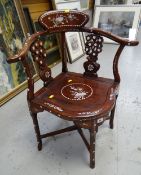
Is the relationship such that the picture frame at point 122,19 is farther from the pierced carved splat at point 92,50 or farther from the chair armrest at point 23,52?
the chair armrest at point 23,52

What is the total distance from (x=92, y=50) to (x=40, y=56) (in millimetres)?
365

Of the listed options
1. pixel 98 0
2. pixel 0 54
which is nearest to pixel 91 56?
pixel 0 54

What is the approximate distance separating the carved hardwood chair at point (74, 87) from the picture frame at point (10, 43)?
0.72 metres

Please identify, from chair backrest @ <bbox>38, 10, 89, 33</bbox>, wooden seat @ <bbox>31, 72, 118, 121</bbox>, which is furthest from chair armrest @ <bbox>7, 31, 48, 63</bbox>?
wooden seat @ <bbox>31, 72, 118, 121</bbox>

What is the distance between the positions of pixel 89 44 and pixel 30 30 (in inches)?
45.7

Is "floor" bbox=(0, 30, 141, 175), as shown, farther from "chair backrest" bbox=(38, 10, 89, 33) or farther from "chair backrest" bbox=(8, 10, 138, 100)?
"chair backrest" bbox=(38, 10, 89, 33)

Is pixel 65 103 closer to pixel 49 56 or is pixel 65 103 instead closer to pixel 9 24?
pixel 9 24

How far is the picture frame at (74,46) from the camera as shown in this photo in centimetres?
272

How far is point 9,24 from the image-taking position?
1.98 m

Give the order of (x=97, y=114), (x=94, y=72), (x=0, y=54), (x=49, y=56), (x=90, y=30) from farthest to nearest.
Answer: (x=49, y=56) → (x=0, y=54) → (x=94, y=72) → (x=90, y=30) → (x=97, y=114)

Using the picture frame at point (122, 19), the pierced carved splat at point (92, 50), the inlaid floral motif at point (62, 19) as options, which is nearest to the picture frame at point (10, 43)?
the inlaid floral motif at point (62, 19)

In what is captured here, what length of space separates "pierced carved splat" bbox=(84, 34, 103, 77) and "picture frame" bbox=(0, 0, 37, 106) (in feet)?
2.99

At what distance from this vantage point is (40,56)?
1.27 m

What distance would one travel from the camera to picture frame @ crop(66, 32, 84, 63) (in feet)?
8.93
